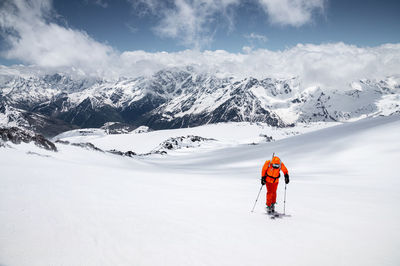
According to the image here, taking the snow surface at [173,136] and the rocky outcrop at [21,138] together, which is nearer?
the rocky outcrop at [21,138]

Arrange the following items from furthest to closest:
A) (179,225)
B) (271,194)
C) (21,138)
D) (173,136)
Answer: (173,136) < (21,138) < (271,194) < (179,225)

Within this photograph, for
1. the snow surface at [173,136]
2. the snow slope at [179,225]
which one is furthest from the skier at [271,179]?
the snow surface at [173,136]

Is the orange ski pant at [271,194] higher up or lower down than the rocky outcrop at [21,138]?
A: lower down

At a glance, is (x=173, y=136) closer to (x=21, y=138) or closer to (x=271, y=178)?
(x=21, y=138)

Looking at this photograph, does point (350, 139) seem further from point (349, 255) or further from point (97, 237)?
point (97, 237)

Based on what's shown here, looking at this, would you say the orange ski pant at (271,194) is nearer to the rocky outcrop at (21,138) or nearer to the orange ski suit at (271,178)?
the orange ski suit at (271,178)

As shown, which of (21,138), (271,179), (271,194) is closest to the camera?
(271,194)

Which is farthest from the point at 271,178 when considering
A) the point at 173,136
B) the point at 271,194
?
the point at 173,136

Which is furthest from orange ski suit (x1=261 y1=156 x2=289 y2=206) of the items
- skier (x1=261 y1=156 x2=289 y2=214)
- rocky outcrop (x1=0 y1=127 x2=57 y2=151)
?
rocky outcrop (x1=0 y1=127 x2=57 y2=151)

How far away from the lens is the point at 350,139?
92.0 ft

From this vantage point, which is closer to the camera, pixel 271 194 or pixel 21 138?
pixel 271 194

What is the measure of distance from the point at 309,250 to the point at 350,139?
2672 centimetres

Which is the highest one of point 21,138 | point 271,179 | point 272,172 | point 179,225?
point 21,138

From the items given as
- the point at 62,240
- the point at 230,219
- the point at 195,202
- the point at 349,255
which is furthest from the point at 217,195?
the point at 62,240
